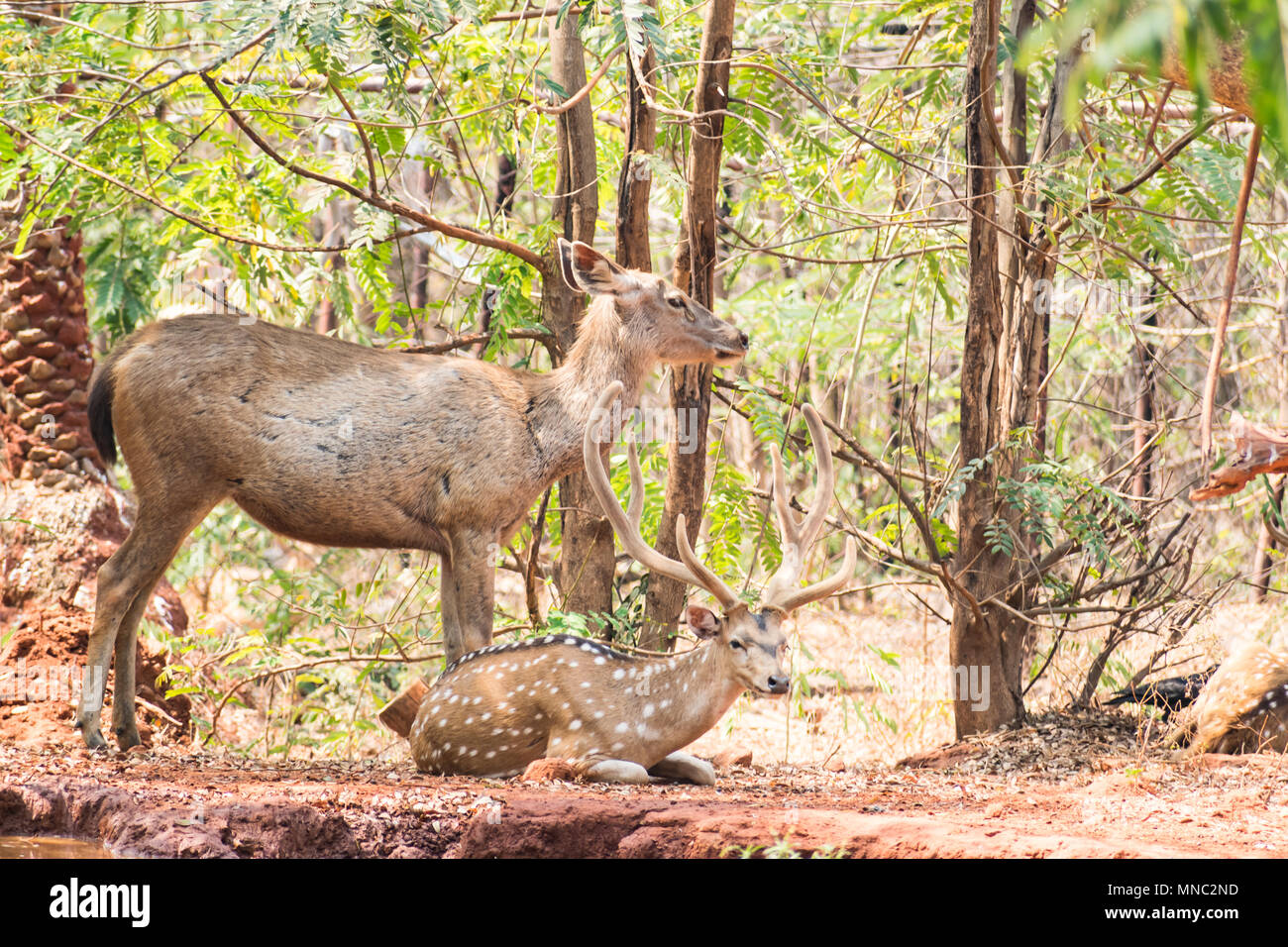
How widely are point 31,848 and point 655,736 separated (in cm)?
290

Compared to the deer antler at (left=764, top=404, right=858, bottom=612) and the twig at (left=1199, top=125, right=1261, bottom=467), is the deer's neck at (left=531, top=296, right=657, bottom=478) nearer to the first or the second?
the deer antler at (left=764, top=404, right=858, bottom=612)

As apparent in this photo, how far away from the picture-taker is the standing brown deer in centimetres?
691

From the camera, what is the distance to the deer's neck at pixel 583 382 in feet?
24.4

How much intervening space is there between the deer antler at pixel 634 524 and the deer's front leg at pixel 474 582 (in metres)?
0.74

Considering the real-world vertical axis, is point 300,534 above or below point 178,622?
above

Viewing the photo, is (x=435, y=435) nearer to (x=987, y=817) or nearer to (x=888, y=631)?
(x=987, y=817)

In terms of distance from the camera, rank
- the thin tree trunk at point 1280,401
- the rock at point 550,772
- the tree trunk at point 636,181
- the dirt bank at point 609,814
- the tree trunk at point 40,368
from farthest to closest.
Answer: the thin tree trunk at point 1280,401 < the tree trunk at point 40,368 < the tree trunk at point 636,181 < the rock at point 550,772 < the dirt bank at point 609,814

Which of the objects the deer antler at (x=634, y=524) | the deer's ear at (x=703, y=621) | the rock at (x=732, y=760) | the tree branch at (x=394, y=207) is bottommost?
the rock at (x=732, y=760)

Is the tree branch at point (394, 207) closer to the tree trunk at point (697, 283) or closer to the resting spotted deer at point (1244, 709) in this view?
the tree trunk at point (697, 283)

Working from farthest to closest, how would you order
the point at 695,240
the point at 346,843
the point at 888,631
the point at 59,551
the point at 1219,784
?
the point at 888,631, the point at 59,551, the point at 695,240, the point at 1219,784, the point at 346,843

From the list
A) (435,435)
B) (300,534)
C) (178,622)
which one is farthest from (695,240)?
(178,622)

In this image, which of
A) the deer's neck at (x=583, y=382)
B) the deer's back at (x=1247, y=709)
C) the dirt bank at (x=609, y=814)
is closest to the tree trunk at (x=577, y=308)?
the deer's neck at (x=583, y=382)

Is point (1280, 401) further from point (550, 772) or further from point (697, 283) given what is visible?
point (550, 772)

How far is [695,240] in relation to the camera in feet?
26.8
